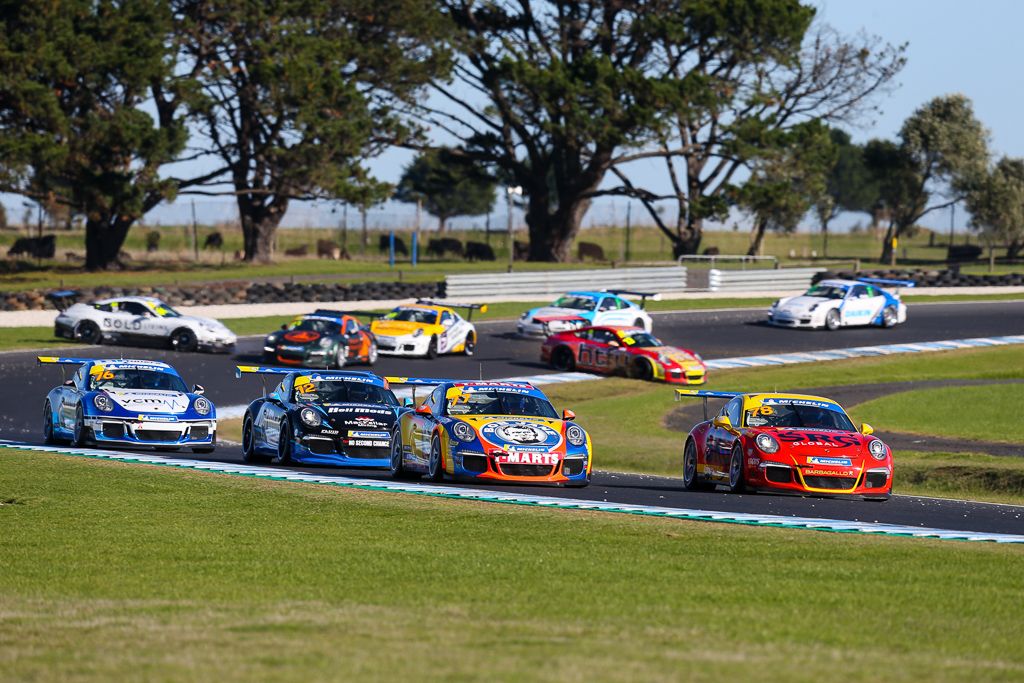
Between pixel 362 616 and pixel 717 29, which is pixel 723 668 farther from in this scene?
pixel 717 29

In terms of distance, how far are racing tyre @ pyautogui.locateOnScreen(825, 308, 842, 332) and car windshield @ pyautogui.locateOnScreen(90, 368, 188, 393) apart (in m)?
29.2

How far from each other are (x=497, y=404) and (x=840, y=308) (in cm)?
3128

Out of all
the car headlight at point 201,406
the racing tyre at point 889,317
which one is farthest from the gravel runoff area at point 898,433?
the racing tyre at point 889,317

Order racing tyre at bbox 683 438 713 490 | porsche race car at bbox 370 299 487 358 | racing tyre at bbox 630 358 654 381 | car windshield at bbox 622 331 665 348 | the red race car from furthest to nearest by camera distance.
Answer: porsche race car at bbox 370 299 487 358 < car windshield at bbox 622 331 665 348 < racing tyre at bbox 630 358 654 381 < the red race car < racing tyre at bbox 683 438 713 490

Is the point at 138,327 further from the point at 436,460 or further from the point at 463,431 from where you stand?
the point at 463,431

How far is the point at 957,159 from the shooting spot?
9250cm

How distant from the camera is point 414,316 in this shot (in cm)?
3878

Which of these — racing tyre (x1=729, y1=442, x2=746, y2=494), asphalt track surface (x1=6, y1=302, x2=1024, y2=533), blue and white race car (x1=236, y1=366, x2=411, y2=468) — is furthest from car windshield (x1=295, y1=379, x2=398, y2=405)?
racing tyre (x1=729, y1=442, x2=746, y2=494)

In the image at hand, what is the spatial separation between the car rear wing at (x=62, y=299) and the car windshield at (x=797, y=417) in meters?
28.0

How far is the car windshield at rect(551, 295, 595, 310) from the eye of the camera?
141ft

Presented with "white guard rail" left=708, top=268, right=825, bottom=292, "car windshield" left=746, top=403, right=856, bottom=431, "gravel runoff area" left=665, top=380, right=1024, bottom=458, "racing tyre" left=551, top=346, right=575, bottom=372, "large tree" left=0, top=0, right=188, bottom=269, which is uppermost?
"large tree" left=0, top=0, right=188, bottom=269

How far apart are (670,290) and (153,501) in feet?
146

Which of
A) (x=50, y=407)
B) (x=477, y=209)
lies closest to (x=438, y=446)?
(x=50, y=407)

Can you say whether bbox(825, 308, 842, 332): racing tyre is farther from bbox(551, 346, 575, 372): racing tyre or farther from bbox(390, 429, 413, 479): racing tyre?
bbox(390, 429, 413, 479): racing tyre
